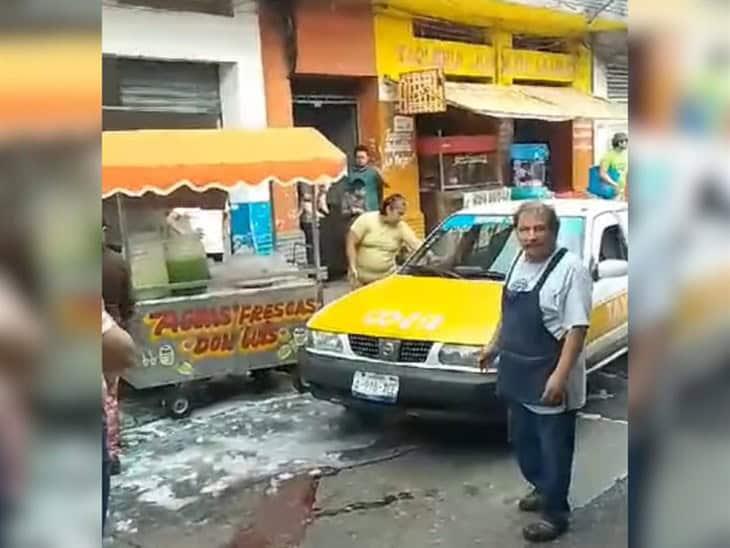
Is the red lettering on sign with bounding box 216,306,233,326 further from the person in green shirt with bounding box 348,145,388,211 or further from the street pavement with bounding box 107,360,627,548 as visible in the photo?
the person in green shirt with bounding box 348,145,388,211

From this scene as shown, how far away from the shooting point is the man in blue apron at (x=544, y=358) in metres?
2.92

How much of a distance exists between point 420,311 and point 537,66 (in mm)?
5415

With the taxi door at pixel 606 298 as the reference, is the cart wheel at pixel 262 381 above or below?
below

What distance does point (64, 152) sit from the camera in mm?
1006

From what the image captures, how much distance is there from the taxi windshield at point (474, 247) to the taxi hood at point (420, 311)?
72mm

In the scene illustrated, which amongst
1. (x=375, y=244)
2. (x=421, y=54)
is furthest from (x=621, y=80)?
(x=421, y=54)

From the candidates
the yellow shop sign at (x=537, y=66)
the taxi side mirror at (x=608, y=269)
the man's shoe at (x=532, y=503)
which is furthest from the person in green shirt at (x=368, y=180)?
the yellow shop sign at (x=537, y=66)

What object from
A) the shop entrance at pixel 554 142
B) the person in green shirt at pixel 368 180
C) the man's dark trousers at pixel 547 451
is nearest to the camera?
the man's dark trousers at pixel 547 451

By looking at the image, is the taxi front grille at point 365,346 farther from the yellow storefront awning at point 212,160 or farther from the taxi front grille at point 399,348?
the yellow storefront awning at point 212,160

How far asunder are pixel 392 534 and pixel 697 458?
2.25m

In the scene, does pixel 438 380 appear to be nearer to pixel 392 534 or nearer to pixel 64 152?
pixel 392 534

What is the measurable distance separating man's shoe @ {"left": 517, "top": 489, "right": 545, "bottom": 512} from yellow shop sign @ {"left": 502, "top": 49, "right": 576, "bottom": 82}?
18.8 feet

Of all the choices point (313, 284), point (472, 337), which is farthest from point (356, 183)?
point (472, 337)

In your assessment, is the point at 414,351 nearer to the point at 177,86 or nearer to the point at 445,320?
the point at 445,320
